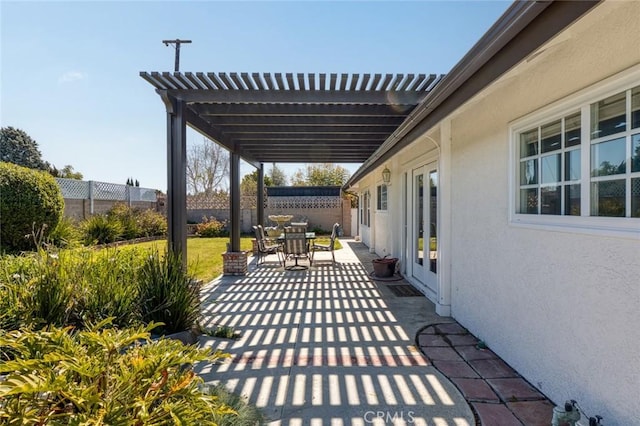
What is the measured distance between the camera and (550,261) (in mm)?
2883

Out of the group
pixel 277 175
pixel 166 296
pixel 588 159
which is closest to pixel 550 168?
pixel 588 159

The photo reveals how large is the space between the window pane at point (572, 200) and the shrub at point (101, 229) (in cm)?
1497

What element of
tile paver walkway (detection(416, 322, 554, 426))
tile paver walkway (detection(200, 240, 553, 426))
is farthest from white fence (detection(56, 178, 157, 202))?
tile paver walkway (detection(416, 322, 554, 426))

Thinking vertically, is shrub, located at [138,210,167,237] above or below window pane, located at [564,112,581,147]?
below

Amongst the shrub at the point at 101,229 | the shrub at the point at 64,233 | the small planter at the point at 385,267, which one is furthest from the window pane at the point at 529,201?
the shrub at the point at 101,229

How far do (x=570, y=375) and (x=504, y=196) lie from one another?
1818 millimetres

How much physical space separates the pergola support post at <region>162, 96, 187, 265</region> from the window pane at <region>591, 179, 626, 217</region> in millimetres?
5265

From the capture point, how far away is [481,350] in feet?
13.1

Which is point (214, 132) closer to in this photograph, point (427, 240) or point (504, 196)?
point (427, 240)

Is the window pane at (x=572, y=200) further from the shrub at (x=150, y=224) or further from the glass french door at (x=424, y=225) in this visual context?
the shrub at (x=150, y=224)

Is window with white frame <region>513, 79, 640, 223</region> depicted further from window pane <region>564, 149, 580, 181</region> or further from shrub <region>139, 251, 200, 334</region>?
shrub <region>139, 251, 200, 334</region>

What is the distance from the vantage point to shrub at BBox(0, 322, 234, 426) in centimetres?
158

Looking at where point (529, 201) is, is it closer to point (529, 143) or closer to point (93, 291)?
point (529, 143)

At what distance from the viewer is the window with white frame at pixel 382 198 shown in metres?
10.9
